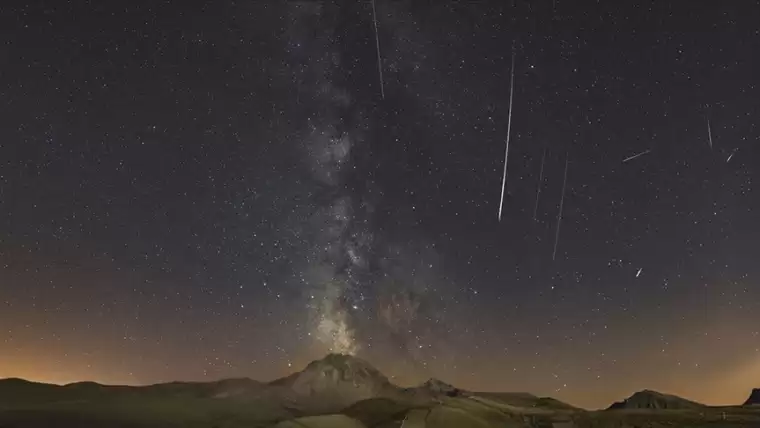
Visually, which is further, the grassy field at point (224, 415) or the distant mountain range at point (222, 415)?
the distant mountain range at point (222, 415)

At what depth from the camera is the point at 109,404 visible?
427ft

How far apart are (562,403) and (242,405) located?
390ft

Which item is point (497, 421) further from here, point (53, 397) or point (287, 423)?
point (53, 397)

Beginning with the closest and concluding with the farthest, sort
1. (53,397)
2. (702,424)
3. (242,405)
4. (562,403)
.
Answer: (702,424)
(53,397)
(242,405)
(562,403)

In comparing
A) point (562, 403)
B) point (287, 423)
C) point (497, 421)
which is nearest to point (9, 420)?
point (287, 423)

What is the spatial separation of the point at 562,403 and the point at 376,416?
91766 millimetres

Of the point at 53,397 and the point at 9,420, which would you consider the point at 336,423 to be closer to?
the point at 9,420

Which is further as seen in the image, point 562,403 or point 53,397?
point 562,403

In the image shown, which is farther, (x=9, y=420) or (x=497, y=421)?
(x=497, y=421)

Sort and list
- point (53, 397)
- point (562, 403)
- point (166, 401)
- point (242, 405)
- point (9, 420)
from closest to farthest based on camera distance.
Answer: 1. point (9, 420)
2. point (53, 397)
3. point (166, 401)
4. point (242, 405)
5. point (562, 403)

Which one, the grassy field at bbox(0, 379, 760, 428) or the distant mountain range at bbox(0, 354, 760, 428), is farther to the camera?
the distant mountain range at bbox(0, 354, 760, 428)

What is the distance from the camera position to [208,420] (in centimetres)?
13225

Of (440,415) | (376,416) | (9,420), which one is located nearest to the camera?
(9,420)

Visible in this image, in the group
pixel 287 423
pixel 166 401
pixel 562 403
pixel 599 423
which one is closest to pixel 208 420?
pixel 166 401
